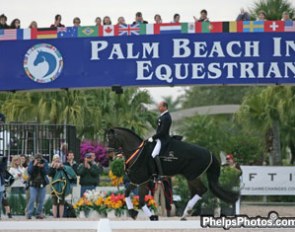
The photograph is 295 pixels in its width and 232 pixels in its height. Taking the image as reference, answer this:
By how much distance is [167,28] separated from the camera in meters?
24.0

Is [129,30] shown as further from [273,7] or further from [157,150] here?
[273,7]

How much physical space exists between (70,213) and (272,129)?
1487 centimetres

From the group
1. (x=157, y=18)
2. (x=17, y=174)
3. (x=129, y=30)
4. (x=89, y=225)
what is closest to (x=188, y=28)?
(x=157, y=18)

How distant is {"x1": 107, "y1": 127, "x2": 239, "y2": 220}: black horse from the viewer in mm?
20031

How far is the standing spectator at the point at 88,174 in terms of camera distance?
958 inches

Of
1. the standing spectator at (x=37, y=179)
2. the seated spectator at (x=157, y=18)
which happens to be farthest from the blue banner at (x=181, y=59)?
the standing spectator at (x=37, y=179)

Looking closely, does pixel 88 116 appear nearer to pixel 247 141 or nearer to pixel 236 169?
pixel 247 141

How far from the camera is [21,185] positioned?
25.1 metres

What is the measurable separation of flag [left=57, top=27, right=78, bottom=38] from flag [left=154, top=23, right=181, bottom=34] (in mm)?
2069

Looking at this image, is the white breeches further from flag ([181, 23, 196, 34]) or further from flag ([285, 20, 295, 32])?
flag ([285, 20, 295, 32])

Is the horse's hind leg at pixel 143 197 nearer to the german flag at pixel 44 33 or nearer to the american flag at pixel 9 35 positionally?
the german flag at pixel 44 33

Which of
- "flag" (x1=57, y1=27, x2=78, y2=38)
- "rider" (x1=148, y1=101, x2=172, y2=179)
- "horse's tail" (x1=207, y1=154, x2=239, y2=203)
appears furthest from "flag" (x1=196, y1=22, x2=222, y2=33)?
"horse's tail" (x1=207, y1=154, x2=239, y2=203)

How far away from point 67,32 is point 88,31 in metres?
0.54

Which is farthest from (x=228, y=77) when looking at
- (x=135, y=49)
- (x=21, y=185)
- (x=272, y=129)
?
(x=272, y=129)
